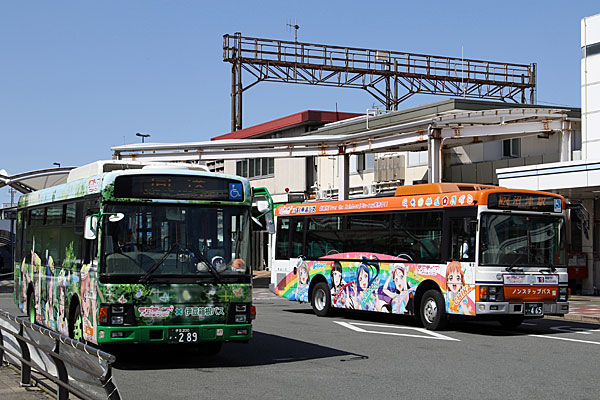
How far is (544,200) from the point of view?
17359 millimetres

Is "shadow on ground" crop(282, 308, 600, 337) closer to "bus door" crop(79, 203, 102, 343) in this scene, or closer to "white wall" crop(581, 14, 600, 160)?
"white wall" crop(581, 14, 600, 160)

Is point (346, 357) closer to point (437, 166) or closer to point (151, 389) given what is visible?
point (151, 389)

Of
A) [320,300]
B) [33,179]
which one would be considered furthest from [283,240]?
[33,179]

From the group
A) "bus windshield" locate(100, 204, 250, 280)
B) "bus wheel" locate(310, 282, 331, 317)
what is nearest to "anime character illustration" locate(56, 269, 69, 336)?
"bus windshield" locate(100, 204, 250, 280)

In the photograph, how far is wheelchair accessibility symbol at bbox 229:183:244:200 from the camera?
11.9 metres

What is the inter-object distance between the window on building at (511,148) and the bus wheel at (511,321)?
13.3 metres

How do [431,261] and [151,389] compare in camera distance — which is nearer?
[151,389]

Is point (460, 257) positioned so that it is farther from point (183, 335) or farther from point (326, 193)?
point (326, 193)

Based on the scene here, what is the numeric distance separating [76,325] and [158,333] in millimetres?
2024

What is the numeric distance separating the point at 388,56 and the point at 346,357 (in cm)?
3503

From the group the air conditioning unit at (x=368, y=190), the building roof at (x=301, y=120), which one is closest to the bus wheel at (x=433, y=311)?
the air conditioning unit at (x=368, y=190)

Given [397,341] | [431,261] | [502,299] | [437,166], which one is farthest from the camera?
[437,166]

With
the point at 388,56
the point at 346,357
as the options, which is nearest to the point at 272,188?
the point at 388,56

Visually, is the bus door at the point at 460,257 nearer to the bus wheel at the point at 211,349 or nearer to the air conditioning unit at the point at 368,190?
the bus wheel at the point at 211,349
